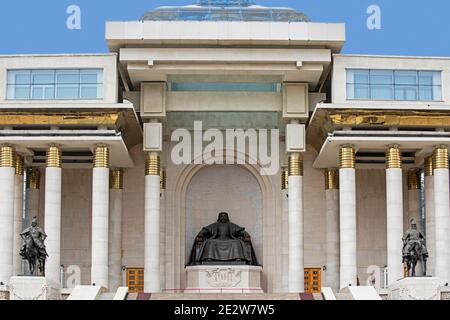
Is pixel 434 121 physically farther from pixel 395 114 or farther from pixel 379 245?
pixel 379 245

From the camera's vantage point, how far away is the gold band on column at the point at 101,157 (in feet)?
152

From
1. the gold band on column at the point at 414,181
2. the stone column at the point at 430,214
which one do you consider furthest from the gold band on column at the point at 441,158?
the gold band on column at the point at 414,181

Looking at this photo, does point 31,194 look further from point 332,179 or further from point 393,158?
point 393,158

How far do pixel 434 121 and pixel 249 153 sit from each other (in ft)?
28.2

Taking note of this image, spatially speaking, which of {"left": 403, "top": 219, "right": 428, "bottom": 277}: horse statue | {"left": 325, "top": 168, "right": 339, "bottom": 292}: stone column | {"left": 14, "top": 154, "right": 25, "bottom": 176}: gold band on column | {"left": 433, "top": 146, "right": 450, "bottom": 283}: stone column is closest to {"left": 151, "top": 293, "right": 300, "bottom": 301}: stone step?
{"left": 403, "top": 219, "right": 428, "bottom": 277}: horse statue

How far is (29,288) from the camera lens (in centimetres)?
4025

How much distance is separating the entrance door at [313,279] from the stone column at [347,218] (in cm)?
451

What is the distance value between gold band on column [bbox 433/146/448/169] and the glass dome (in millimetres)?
7745

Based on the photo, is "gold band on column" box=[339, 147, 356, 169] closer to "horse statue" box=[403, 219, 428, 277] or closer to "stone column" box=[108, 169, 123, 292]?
"horse statue" box=[403, 219, 428, 277]
